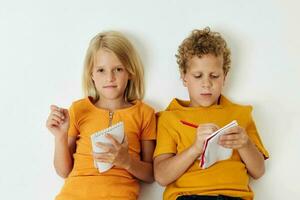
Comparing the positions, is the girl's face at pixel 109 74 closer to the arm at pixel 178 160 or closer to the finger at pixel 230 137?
the arm at pixel 178 160

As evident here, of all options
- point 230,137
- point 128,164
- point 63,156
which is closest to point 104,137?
point 128,164

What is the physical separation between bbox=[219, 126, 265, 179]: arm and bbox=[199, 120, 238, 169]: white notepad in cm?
3

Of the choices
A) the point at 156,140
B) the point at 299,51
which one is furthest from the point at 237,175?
the point at 299,51

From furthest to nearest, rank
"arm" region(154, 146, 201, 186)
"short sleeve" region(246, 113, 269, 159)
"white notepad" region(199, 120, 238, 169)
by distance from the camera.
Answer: "short sleeve" region(246, 113, 269, 159) → "arm" region(154, 146, 201, 186) → "white notepad" region(199, 120, 238, 169)

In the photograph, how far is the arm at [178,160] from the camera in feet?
4.08

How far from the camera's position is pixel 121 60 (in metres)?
1.50

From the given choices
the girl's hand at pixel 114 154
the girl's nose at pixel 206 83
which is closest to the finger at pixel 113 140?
the girl's hand at pixel 114 154

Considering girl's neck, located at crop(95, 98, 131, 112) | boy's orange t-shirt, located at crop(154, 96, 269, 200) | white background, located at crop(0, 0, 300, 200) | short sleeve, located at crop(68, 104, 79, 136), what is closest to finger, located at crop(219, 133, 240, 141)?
boy's orange t-shirt, located at crop(154, 96, 269, 200)

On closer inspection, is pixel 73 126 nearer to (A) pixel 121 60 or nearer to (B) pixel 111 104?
(B) pixel 111 104

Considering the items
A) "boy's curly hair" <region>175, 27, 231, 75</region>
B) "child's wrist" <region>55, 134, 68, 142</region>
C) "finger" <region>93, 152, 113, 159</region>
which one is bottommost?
"finger" <region>93, 152, 113, 159</region>

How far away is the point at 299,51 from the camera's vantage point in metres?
1.57

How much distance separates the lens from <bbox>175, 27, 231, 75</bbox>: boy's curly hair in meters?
1.43

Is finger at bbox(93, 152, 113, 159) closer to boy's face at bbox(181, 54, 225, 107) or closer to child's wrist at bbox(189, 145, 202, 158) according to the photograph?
child's wrist at bbox(189, 145, 202, 158)

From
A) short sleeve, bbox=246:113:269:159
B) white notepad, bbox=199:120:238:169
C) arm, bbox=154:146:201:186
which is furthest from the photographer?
short sleeve, bbox=246:113:269:159
